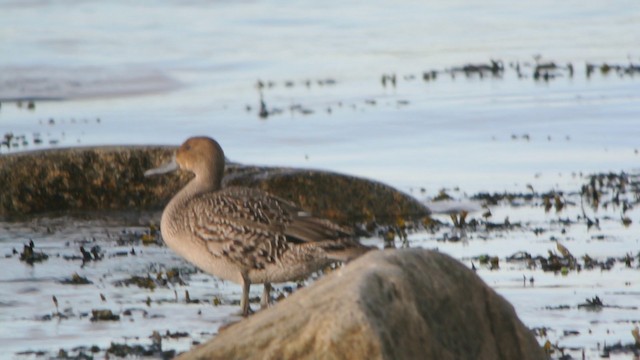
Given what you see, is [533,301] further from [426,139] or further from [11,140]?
[11,140]

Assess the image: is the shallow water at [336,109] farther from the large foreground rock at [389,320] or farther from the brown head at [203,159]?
the large foreground rock at [389,320]

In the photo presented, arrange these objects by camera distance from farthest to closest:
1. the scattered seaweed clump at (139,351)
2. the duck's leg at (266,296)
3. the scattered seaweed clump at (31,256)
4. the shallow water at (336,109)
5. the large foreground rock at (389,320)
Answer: the scattered seaweed clump at (31,256), the shallow water at (336,109), the duck's leg at (266,296), the scattered seaweed clump at (139,351), the large foreground rock at (389,320)

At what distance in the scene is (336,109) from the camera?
63.7 feet

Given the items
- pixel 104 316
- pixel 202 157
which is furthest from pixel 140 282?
pixel 104 316

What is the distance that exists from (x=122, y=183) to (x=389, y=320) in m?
8.04

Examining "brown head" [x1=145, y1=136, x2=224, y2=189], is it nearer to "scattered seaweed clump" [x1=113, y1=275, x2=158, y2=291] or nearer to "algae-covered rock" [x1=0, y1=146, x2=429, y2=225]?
"scattered seaweed clump" [x1=113, y1=275, x2=158, y2=291]

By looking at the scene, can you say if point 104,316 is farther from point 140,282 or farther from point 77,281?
point 77,281

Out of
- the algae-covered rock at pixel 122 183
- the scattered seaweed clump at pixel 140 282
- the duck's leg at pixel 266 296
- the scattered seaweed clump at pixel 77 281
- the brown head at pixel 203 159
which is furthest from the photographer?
the algae-covered rock at pixel 122 183

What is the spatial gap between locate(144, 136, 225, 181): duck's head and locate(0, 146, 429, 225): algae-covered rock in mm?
3228

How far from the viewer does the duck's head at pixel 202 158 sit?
32.3ft

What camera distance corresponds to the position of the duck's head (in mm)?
9852

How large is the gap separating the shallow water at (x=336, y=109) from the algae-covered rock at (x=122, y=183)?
720 millimetres

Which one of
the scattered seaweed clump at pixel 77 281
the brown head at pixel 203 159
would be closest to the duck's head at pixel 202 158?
the brown head at pixel 203 159

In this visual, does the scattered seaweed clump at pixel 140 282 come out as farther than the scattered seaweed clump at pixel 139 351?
Yes
